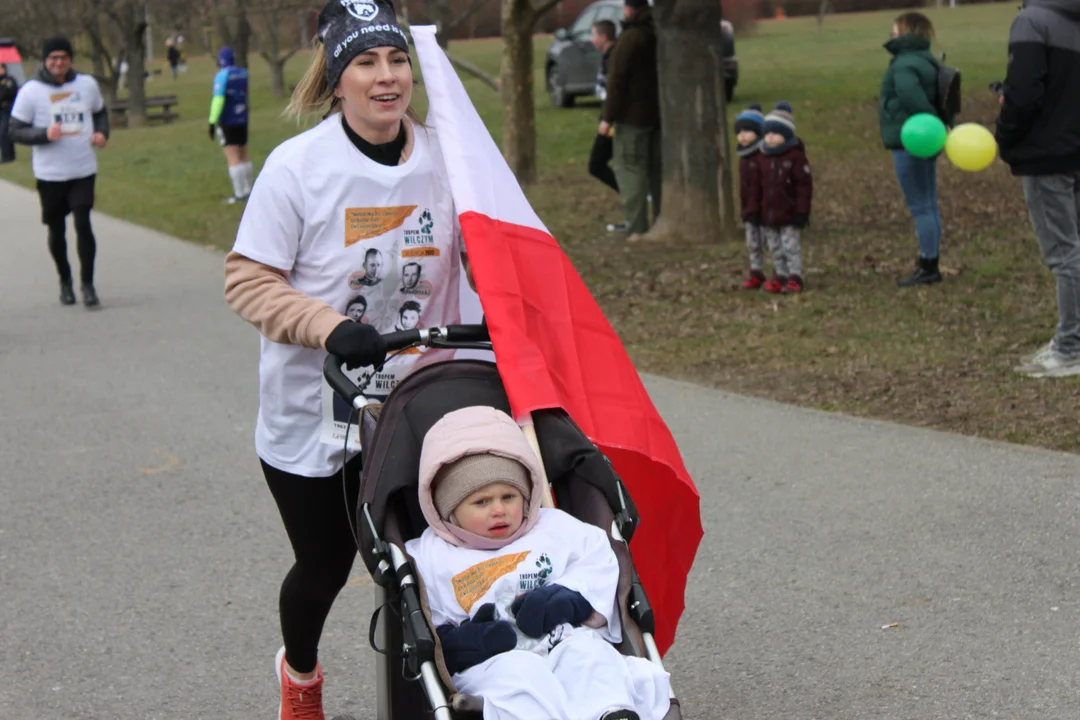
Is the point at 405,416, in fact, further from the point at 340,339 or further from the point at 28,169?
the point at 28,169

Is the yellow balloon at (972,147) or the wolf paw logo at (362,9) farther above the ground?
the wolf paw logo at (362,9)

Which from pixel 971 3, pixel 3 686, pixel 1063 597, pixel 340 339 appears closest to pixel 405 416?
pixel 340 339

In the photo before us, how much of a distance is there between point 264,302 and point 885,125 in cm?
769

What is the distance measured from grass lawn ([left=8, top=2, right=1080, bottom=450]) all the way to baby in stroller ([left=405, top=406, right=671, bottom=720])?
9.82 feet

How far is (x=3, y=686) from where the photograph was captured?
4.70m

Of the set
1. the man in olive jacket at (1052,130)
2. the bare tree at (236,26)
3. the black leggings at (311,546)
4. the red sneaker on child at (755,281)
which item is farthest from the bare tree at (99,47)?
the black leggings at (311,546)

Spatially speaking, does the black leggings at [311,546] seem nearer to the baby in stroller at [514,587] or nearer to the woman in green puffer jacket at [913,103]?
the baby in stroller at [514,587]

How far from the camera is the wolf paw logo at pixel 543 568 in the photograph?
3115 millimetres

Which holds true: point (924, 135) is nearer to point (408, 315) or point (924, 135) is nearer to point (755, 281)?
point (755, 281)

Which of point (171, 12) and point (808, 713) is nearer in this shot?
point (808, 713)

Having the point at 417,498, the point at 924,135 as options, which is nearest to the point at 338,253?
the point at 417,498

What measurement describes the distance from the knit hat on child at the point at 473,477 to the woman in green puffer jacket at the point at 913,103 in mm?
7739

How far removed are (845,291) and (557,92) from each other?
1677cm

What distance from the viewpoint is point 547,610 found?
3025 mm
